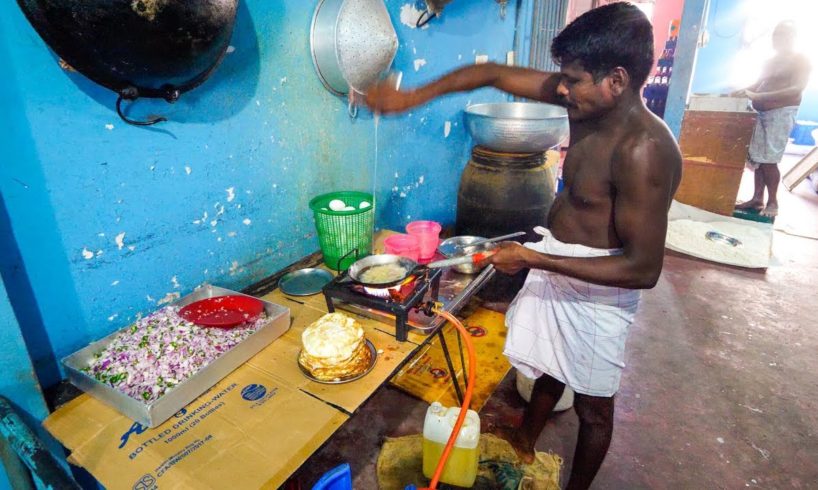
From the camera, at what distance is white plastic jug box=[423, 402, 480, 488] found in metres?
2.01

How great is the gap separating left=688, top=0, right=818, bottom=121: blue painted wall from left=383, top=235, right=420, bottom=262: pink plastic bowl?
41.5 feet

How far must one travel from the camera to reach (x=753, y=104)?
5.68m

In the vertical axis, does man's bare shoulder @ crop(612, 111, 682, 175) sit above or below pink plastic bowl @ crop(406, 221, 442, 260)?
above

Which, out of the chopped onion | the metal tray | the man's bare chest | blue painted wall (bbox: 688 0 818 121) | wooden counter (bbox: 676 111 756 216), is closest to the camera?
the metal tray

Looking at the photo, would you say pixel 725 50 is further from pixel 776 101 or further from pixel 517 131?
pixel 517 131

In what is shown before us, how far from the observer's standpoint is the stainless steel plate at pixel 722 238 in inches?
195

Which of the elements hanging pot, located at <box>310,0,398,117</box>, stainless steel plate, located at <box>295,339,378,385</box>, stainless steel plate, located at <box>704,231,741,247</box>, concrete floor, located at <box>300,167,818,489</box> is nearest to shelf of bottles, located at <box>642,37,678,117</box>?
stainless steel plate, located at <box>704,231,741,247</box>

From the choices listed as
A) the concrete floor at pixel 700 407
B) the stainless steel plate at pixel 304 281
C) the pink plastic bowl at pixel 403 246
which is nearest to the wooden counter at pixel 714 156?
the concrete floor at pixel 700 407

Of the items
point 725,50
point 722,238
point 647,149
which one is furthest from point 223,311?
point 725,50

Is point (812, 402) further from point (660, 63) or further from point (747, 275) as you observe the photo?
point (660, 63)

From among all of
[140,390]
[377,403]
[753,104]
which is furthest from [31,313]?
[753,104]

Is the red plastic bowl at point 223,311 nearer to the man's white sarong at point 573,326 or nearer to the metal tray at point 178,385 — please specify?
the metal tray at point 178,385

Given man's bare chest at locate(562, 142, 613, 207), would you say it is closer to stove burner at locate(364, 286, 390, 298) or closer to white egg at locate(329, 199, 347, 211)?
stove burner at locate(364, 286, 390, 298)

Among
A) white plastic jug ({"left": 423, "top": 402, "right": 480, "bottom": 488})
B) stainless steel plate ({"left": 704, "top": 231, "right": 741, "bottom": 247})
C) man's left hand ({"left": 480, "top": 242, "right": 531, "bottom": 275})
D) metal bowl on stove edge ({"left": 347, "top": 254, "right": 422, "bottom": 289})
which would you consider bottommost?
stainless steel plate ({"left": 704, "top": 231, "right": 741, "bottom": 247})
